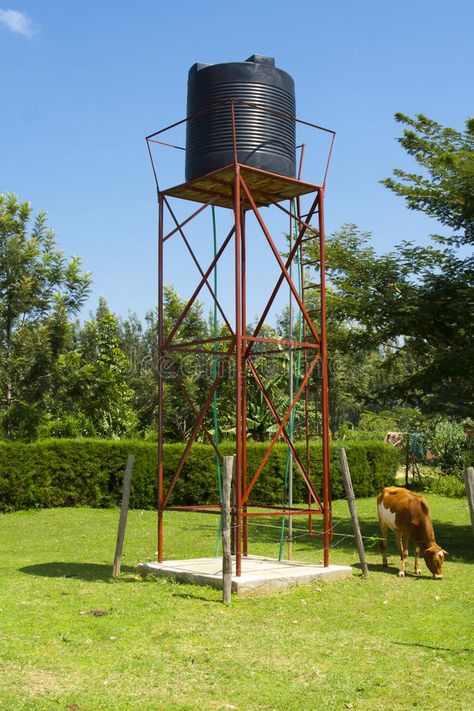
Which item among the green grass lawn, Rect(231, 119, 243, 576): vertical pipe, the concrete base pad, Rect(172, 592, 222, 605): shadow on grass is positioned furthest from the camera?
Rect(231, 119, 243, 576): vertical pipe

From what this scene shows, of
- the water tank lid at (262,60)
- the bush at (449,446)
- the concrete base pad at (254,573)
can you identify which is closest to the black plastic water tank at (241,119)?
the water tank lid at (262,60)

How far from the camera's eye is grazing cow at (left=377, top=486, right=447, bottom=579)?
1130 centimetres

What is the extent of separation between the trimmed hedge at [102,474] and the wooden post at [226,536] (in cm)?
1233

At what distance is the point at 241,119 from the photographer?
34.8 ft

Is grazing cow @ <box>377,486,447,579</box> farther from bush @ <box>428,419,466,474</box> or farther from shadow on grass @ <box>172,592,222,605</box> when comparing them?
bush @ <box>428,419,466,474</box>

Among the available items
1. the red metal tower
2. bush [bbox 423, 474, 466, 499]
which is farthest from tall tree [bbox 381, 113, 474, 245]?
bush [bbox 423, 474, 466, 499]

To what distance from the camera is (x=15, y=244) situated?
22016 mm

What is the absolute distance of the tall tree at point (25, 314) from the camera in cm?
2175

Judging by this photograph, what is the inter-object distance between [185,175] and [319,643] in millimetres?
6640

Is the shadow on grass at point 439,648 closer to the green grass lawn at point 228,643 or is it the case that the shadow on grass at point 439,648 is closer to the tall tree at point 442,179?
the green grass lawn at point 228,643

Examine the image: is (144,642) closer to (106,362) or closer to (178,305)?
(106,362)

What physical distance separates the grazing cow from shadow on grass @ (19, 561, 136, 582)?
3987 mm

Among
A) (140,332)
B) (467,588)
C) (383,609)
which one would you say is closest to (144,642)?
(383,609)

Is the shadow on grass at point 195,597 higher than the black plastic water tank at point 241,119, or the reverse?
the black plastic water tank at point 241,119
